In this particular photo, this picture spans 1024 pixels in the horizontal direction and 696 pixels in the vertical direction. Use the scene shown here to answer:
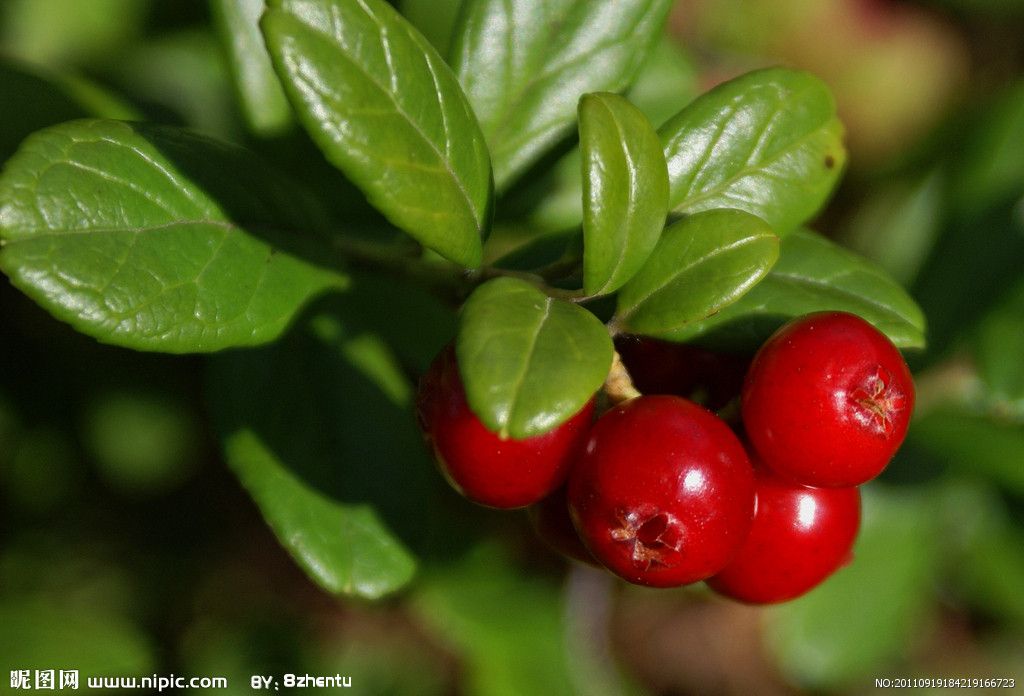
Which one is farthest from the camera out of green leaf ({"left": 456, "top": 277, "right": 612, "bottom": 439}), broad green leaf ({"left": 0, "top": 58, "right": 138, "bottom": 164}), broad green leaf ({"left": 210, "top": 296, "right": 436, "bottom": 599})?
broad green leaf ({"left": 0, "top": 58, "right": 138, "bottom": 164})

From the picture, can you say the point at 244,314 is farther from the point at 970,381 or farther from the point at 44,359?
the point at 970,381

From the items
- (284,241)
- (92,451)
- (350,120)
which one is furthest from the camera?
(92,451)

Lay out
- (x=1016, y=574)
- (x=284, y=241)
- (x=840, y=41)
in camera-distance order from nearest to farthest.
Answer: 1. (x=284, y=241)
2. (x=1016, y=574)
3. (x=840, y=41)

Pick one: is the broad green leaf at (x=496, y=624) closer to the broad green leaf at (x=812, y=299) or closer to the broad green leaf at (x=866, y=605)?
the broad green leaf at (x=866, y=605)

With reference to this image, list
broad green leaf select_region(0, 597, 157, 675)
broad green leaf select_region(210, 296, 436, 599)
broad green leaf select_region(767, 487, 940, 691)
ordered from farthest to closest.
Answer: broad green leaf select_region(767, 487, 940, 691) < broad green leaf select_region(0, 597, 157, 675) < broad green leaf select_region(210, 296, 436, 599)

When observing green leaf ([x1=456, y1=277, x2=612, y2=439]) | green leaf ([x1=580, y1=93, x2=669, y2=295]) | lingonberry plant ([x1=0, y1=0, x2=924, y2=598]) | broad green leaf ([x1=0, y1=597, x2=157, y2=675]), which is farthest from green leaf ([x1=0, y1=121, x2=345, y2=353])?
broad green leaf ([x1=0, y1=597, x2=157, y2=675])

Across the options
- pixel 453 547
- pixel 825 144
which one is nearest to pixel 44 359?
pixel 453 547

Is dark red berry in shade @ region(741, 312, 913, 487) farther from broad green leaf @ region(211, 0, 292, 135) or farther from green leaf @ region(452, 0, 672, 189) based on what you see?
broad green leaf @ region(211, 0, 292, 135)
